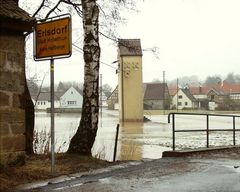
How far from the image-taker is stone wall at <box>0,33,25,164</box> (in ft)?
27.9

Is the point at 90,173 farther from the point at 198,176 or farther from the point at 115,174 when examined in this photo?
the point at 198,176

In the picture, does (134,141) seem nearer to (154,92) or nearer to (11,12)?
(11,12)

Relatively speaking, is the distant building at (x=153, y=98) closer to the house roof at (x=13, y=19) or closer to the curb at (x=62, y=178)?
the curb at (x=62, y=178)

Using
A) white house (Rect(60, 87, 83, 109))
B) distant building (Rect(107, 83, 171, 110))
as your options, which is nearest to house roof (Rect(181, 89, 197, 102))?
distant building (Rect(107, 83, 171, 110))

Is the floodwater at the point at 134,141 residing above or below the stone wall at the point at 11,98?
below

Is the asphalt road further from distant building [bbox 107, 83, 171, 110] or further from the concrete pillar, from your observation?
distant building [bbox 107, 83, 171, 110]

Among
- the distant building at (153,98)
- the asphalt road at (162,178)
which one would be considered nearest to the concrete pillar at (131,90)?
the asphalt road at (162,178)

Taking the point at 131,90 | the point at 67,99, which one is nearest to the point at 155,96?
the point at 67,99

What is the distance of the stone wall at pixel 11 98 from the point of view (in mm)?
8492

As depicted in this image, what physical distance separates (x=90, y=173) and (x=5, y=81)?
2.43m

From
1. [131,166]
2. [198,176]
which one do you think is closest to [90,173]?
[131,166]

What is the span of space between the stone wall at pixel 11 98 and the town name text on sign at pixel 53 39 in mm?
338

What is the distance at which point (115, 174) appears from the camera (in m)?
9.24

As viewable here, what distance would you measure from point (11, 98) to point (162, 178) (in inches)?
124
